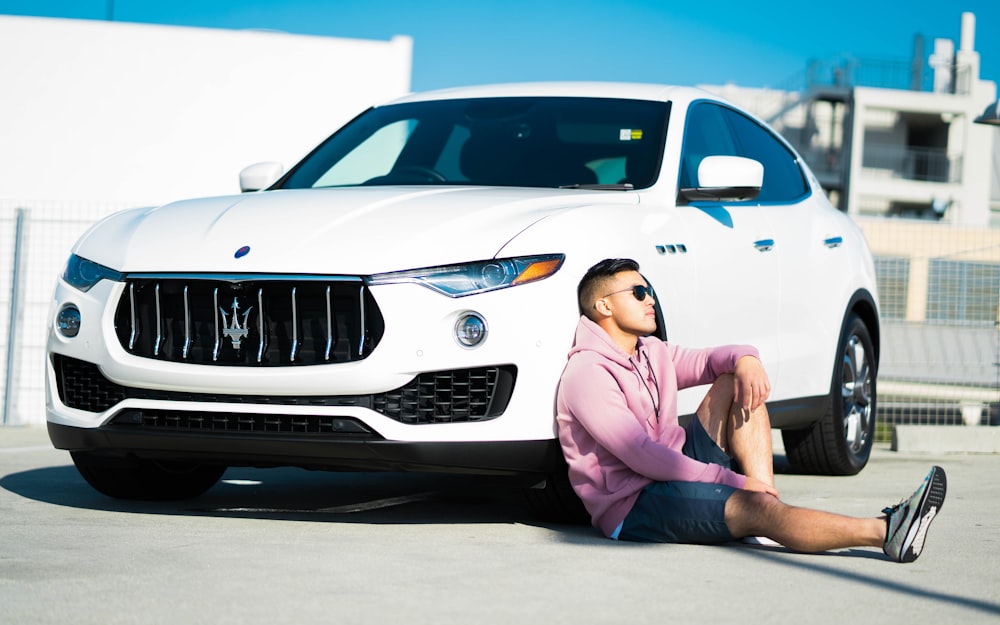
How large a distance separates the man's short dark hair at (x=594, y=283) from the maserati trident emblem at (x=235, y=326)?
1076 millimetres

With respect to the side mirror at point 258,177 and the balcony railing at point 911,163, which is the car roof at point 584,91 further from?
the balcony railing at point 911,163

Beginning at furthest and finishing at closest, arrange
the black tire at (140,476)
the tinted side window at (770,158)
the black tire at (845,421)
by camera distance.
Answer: the black tire at (845,421) < the tinted side window at (770,158) < the black tire at (140,476)

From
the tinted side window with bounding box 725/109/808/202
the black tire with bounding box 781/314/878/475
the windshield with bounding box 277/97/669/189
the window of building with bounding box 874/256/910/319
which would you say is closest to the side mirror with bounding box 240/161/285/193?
the windshield with bounding box 277/97/669/189

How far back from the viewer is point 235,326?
463cm

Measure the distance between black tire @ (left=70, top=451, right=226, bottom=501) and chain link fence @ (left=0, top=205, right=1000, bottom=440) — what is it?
503 cm

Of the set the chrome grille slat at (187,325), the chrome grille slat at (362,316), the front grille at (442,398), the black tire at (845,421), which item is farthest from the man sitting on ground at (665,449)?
the black tire at (845,421)

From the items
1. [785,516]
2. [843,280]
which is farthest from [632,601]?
[843,280]

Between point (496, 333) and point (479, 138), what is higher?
point (479, 138)

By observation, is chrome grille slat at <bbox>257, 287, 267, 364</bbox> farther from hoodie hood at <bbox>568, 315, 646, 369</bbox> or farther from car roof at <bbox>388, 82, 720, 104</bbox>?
car roof at <bbox>388, 82, 720, 104</bbox>

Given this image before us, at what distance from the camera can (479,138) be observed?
611 cm

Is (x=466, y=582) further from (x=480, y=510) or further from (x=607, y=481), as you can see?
(x=480, y=510)

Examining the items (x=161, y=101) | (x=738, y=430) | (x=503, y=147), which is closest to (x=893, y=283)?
(x=503, y=147)

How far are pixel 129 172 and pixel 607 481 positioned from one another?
19317 millimetres

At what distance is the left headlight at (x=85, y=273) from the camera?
4.87 meters
